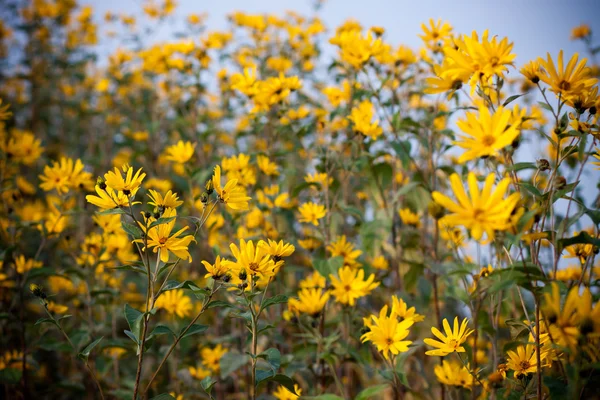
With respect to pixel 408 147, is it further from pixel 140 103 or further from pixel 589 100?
pixel 140 103

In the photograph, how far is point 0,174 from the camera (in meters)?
2.20

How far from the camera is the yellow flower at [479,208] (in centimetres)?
100

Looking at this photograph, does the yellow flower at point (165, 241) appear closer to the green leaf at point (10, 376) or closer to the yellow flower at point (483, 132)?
the yellow flower at point (483, 132)

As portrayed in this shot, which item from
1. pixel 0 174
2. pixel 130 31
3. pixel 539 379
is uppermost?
pixel 130 31

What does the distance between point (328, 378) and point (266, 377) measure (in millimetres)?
1038

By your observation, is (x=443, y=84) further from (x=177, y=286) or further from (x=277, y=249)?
(x=177, y=286)

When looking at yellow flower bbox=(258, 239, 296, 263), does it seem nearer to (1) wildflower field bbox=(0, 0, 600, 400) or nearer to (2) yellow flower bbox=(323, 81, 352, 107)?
(1) wildflower field bbox=(0, 0, 600, 400)

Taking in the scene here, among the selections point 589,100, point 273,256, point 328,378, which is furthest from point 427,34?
point 328,378

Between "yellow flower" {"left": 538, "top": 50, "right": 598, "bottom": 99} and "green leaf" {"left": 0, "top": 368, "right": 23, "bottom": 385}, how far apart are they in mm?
2330

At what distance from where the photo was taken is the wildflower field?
1274mm

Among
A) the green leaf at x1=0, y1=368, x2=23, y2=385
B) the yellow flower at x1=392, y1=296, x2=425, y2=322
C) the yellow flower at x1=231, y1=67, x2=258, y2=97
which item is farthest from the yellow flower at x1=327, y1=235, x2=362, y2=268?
the green leaf at x1=0, y1=368, x2=23, y2=385

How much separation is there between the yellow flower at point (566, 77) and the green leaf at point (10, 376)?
2.33 meters

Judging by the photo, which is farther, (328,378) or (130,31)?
(130,31)

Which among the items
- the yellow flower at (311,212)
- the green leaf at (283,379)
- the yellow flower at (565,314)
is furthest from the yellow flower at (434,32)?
the green leaf at (283,379)
